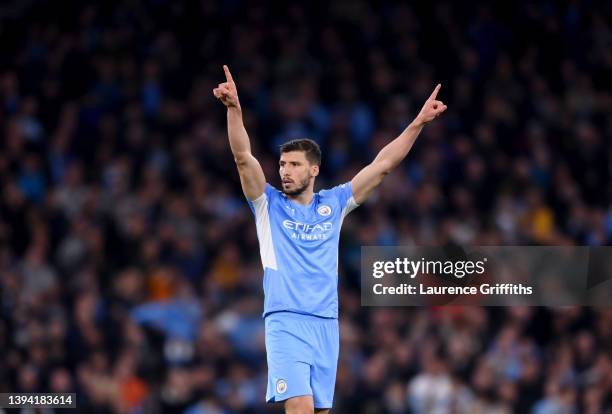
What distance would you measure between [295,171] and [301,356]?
3.88ft

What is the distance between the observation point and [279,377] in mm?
7871

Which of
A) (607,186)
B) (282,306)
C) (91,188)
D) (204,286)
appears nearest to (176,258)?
(204,286)

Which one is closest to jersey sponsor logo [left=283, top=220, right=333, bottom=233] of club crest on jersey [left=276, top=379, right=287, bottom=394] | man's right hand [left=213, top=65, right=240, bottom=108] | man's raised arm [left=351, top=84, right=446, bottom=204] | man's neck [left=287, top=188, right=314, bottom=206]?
man's neck [left=287, top=188, right=314, bottom=206]

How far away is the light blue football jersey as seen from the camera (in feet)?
26.4

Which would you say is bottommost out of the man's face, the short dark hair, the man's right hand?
the man's face

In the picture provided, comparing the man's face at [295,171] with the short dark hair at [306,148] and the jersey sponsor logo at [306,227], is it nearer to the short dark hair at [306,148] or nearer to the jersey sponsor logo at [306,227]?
the short dark hair at [306,148]

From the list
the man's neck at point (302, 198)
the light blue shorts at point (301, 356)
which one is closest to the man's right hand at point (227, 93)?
the man's neck at point (302, 198)

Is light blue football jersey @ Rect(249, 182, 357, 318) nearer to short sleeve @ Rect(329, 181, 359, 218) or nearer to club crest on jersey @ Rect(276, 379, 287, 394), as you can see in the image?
short sleeve @ Rect(329, 181, 359, 218)

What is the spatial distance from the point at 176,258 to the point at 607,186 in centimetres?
541

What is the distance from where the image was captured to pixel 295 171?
8195mm

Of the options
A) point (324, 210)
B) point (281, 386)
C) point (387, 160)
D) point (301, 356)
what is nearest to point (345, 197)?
point (324, 210)

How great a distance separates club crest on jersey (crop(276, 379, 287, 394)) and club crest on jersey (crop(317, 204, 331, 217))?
1.16m

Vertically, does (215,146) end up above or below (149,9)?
below

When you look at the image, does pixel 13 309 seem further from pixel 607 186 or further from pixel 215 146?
pixel 607 186
